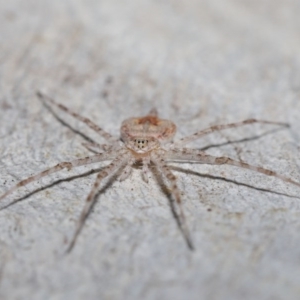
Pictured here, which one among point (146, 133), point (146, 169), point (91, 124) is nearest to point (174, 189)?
point (146, 169)

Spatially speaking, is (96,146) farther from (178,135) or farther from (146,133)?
(178,135)

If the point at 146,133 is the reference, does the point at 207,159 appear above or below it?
below

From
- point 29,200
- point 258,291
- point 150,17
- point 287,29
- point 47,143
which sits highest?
point 150,17

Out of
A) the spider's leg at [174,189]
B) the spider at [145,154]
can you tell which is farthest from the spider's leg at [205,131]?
the spider's leg at [174,189]

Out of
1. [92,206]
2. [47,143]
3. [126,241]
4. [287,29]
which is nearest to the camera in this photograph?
[126,241]

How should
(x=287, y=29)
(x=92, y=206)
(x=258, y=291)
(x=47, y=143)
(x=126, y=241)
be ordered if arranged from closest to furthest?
(x=258, y=291)
(x=126, y=241)
(x=92, y=206)
(x=47, y=143)
(x=287, y=29)

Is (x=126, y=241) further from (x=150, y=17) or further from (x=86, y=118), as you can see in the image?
(x=150, y=17)

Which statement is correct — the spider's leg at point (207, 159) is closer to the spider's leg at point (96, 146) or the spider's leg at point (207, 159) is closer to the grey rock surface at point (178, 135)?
the grey rock surface at point (178, 135)

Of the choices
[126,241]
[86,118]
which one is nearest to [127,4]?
[86,118]

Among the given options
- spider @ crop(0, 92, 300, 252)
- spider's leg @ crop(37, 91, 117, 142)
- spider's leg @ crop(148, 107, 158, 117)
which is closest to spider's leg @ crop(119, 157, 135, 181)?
spider @ crop(0, 92, 300, 252)
